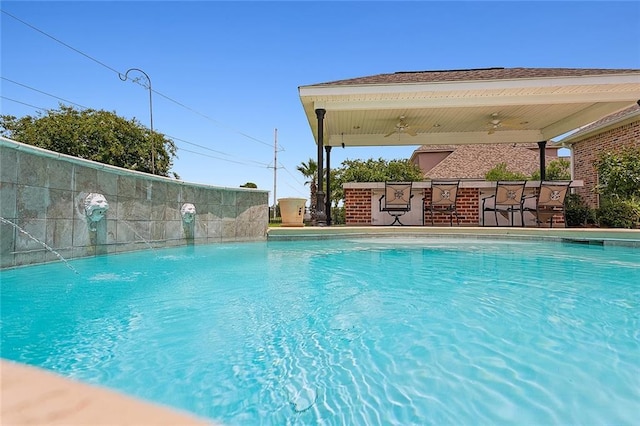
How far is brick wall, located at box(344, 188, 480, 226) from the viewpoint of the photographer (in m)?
9.28

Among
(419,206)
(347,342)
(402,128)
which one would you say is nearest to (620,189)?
(419,206)

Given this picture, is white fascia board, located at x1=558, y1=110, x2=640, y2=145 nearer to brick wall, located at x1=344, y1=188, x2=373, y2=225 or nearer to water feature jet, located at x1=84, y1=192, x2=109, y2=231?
brick wall, located at x1=344, y1=188, x2=373, y2=225

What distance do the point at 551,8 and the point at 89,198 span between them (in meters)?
9.89

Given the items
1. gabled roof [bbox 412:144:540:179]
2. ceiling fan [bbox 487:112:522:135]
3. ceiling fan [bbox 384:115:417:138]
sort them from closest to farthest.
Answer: ceiling fan [bbox 487:112:522:135] → ceiling fan [bbox 384:115:417:138] → gabled roof [bbox 412:144:540:179]

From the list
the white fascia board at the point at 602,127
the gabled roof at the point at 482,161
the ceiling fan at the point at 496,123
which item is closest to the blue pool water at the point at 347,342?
the ceiling fan at the point at 496,123

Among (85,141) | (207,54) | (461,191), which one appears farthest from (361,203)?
(85,141)

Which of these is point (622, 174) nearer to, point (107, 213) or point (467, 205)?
point (467, 205)

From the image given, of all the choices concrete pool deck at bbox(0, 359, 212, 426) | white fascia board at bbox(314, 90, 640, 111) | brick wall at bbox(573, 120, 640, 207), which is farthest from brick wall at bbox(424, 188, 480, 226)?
concrete pool deck at bbox(0, 359, 212, 426)

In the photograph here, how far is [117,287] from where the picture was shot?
3.04 meters

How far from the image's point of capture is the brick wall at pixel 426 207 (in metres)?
9.28

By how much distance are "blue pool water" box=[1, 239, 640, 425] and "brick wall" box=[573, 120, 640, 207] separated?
1020cm

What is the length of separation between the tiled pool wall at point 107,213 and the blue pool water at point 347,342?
1.96 ft

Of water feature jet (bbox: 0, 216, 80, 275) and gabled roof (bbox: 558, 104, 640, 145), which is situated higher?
gabled roof (bbox: 558, 104, 640, 145)

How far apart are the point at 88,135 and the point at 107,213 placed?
19.7m
